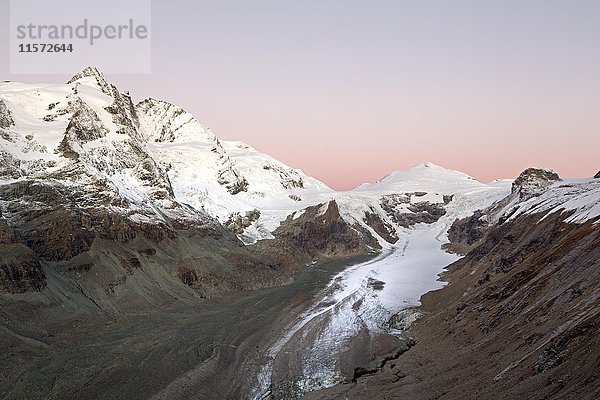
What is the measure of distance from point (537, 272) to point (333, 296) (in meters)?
42.6

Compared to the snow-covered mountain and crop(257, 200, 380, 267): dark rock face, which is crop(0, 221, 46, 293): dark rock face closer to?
the snow-covered mountain

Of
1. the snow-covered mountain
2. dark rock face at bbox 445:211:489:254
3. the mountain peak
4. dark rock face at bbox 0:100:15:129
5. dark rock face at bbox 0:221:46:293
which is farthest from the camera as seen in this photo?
dark rock face at bbox 445:211:489:254

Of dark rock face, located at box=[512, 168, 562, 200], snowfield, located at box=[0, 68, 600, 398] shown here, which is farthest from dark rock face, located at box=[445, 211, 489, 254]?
dark rock face, located at box=[512, 168, 562, 200]

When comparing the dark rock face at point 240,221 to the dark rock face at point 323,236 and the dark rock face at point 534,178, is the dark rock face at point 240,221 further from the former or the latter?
the dark rock face at point 534,178

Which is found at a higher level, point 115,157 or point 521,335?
point 115,157

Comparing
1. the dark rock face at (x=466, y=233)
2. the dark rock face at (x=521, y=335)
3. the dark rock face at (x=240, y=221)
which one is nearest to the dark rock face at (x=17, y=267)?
the dark rock face at (x=521, y=335)

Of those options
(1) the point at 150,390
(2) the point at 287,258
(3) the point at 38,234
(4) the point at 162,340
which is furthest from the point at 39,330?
(2) the point at 287,258

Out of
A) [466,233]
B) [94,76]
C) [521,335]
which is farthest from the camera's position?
[466,233]

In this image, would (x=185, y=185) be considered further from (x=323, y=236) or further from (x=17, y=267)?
(x=17, y=267)

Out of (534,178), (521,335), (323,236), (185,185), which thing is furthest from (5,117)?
(534,178)

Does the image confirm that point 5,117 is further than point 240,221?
No

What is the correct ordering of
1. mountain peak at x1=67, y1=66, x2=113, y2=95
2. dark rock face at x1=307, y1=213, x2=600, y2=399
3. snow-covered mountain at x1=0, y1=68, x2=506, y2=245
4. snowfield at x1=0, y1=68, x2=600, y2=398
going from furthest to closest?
mountain peak at x1=67, y1=66, x2=113, y2=95, snow-covered mountain at x1=0, y1=68, x2=506, y2=245, snowfield at x1=0, y1=68, x2=600, y2=398, dark rock face at x1=307, y1=213, x2=600, y2=399

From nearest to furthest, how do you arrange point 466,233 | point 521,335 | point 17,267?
point 521,335 → point 17,267 → point 466,233

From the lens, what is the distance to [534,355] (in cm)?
3158
